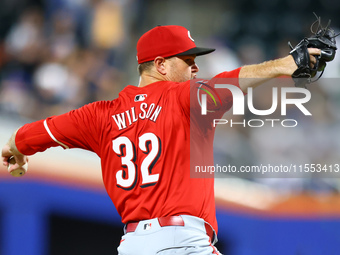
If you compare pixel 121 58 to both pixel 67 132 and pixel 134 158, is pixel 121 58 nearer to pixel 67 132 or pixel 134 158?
pixel 67 132

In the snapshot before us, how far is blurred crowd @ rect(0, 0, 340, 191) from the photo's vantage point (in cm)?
580

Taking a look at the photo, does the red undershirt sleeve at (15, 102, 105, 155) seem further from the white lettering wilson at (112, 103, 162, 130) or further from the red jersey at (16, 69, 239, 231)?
the white lettering wilson at (112, 103, 162, 130)

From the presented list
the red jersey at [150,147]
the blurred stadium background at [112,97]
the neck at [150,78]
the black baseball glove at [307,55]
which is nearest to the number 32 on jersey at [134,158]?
the red jersey at [150,147]

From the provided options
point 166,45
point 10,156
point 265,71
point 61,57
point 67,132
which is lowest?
point 10,156

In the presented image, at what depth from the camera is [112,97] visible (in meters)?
6.09

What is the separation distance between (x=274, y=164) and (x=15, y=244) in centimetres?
309

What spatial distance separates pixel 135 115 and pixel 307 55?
900 mm

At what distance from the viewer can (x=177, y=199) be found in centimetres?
247

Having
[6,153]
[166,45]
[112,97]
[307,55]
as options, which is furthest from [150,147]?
[112,97]

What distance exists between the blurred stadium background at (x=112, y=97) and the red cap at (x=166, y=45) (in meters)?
1.94

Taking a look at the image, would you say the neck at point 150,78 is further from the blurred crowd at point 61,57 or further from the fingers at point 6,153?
the blurred crowd at point 61,57

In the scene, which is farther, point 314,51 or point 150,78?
point 150,78

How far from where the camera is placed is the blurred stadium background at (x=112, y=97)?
4492mm

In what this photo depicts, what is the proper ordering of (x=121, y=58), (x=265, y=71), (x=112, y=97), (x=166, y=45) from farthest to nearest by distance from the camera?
(x=121, y=58)
(x=112, y=97)
(x=166, y=45)
(x=265, y=71)
